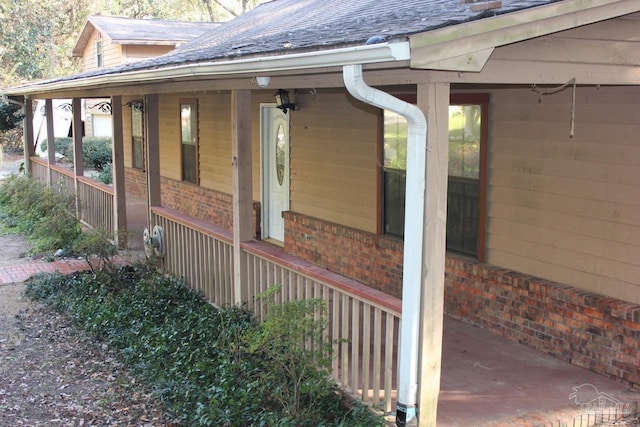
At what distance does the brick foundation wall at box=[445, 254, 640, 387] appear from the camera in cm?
523

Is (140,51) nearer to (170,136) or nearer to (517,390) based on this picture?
(170,136)

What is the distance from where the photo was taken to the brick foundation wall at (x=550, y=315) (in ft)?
17.2

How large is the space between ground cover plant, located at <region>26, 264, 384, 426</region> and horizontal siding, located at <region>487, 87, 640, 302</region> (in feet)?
7.08

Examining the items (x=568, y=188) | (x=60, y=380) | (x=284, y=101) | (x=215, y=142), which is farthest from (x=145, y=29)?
(x=568, y=188)

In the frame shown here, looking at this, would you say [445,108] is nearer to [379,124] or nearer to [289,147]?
[379,124]

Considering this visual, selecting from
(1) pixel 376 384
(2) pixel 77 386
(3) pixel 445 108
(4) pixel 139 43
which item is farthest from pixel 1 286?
(4) pixel 139 43

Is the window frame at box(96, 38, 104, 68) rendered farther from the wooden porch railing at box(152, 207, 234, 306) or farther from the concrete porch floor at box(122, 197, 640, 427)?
the concrete porch floor at box(122, 197, 640, 427)

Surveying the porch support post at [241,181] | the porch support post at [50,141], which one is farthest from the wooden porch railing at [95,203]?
the porch support post at [241,181]

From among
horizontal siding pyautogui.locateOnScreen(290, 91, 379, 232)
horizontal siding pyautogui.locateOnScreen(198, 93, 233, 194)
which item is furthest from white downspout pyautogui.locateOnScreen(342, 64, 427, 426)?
horizontal siding pyautogui.locateOnScreen(198, 93, 233, 194)

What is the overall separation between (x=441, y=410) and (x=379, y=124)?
13.2 ft

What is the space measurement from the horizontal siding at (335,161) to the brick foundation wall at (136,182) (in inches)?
309

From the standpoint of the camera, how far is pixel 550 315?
584cm

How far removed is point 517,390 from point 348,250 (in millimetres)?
3791

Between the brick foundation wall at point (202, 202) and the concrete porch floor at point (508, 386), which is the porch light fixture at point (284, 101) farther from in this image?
the concrete porch floor at point (508, 386)
